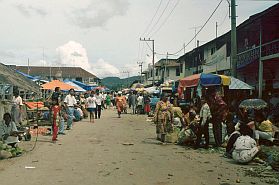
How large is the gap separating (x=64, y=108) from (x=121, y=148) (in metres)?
6.23

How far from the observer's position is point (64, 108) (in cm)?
1720

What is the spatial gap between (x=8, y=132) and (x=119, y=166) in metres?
4.00

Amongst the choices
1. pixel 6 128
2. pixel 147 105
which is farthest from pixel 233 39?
pixel 147 105

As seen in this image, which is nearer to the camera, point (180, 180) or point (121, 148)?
point (180, 180)

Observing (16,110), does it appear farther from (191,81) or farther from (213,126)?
(213,126)

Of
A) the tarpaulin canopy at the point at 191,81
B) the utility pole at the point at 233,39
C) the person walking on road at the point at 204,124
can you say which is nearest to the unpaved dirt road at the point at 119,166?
the person walking on road at the point at 204,124

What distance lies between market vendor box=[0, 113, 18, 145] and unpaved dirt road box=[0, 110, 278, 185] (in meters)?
0.72

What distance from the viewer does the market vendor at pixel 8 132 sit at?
10617mm

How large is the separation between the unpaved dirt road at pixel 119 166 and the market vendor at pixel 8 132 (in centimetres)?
72

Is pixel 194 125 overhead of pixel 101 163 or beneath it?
overhead

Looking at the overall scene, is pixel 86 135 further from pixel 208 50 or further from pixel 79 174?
pixel 208 50

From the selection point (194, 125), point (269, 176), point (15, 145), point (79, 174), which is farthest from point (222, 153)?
point (15, 145)

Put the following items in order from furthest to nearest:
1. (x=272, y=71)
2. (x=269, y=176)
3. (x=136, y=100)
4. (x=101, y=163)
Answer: (x=136, y=100)
(x=272, y=71)
(x=101, y=163)
(x=269, y=176)

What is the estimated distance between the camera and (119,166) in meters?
8.82
